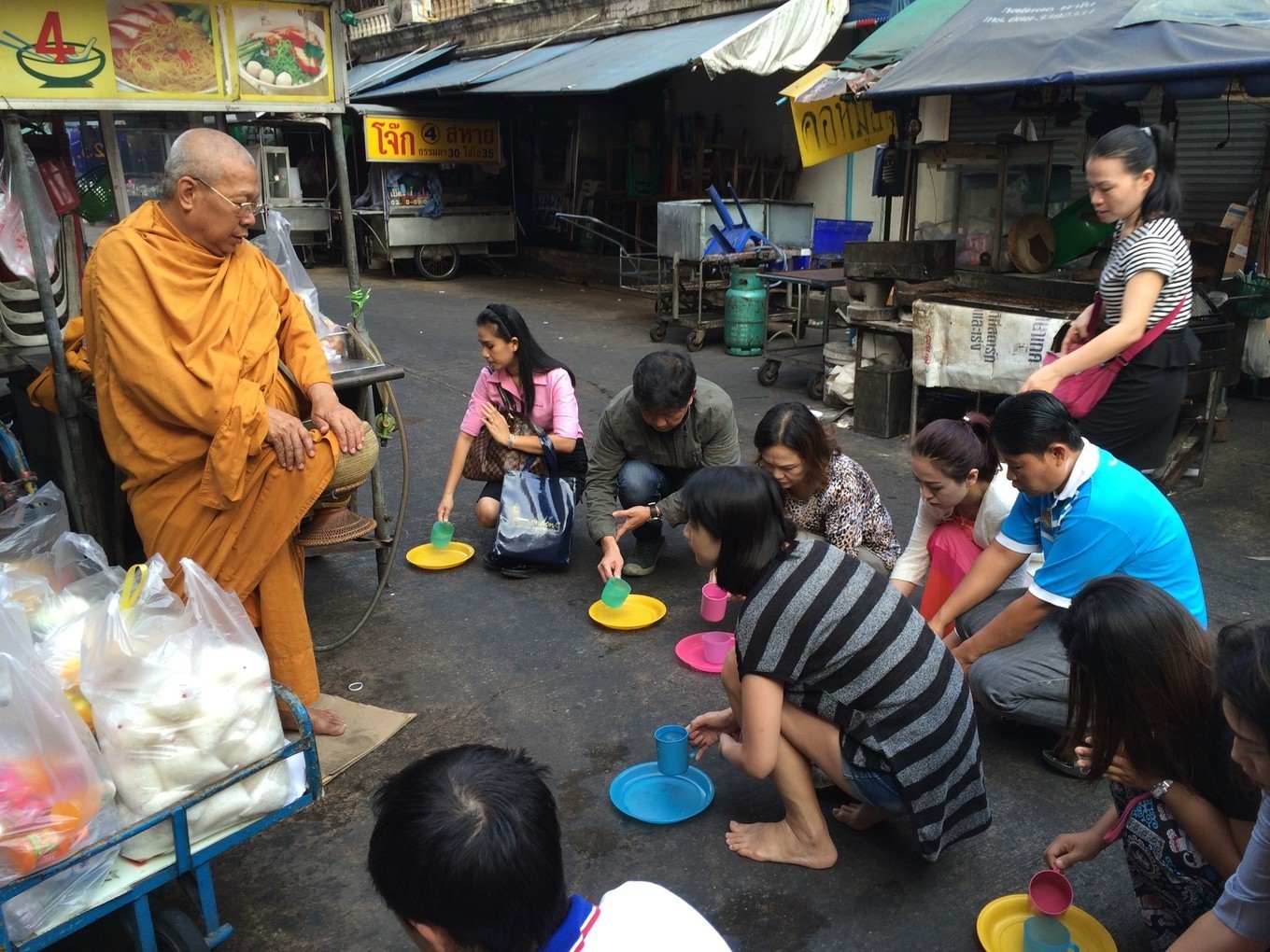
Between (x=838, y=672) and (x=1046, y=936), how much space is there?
695 mm

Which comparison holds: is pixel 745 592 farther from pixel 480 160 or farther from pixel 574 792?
pixel 480 160

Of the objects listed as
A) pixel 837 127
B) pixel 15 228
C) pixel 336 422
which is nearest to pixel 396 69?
pixel 837 127

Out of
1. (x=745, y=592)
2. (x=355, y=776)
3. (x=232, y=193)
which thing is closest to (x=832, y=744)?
(x=745, y=592)

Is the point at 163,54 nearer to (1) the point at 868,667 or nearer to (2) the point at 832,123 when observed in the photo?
(1) the point at 868,667

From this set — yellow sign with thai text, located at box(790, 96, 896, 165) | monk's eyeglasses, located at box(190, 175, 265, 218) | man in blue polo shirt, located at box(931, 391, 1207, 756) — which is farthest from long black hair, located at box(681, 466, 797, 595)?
yellow sign with thai text, located at box(790, 96, 896, 165)

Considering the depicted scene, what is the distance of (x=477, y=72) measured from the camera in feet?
44.1

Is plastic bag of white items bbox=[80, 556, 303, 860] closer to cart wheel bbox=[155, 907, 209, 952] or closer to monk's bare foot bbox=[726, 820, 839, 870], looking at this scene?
cart wheel bbox=[155, 907, 209, 952]

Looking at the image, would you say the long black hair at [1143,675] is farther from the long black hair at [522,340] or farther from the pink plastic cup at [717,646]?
the long black hair at [522,340]

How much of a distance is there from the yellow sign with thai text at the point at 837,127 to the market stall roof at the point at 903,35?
1.73 feet

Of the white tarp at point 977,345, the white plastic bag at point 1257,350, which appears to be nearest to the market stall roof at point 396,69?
the white tarp at point 977,345

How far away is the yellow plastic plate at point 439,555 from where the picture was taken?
4.30 metres

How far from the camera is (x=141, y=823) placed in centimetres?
184

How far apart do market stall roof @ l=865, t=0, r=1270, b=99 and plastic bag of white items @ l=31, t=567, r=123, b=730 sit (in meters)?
4.82

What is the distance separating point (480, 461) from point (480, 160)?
1083cm
